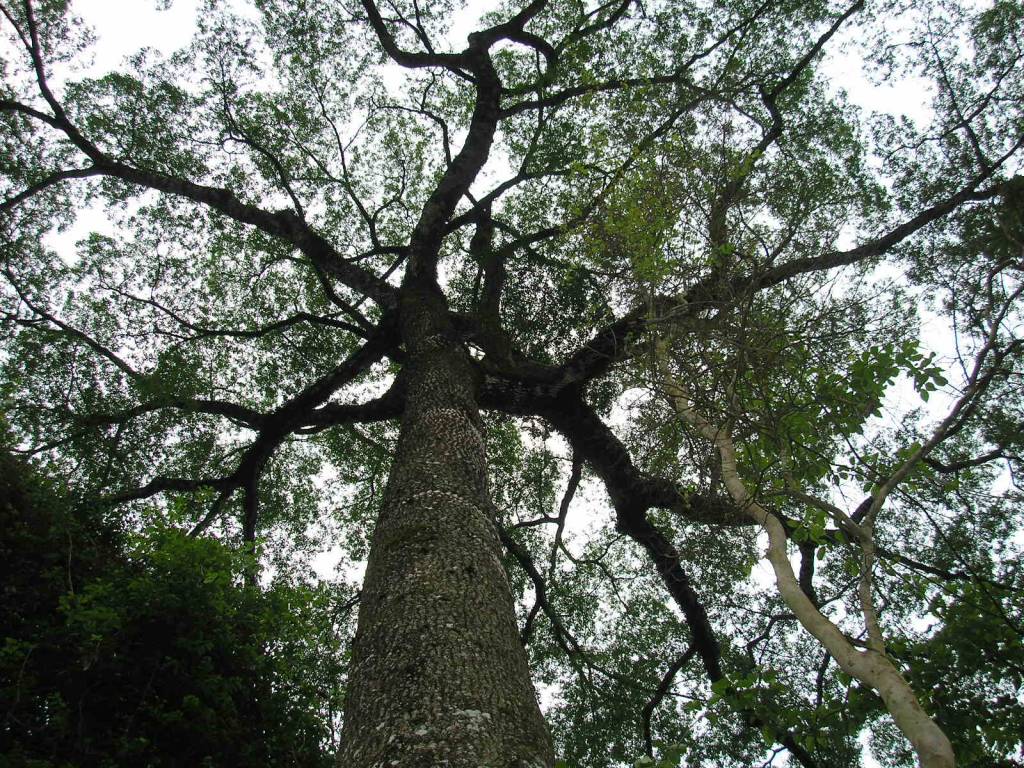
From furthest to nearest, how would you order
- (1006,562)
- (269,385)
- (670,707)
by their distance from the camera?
1. (269,385)
2. (670,707)
3. (1006,562)

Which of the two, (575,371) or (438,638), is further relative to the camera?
(575,371)

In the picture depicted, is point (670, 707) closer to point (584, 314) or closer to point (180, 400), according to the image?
point (584, 314)

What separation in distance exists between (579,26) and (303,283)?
6.24 metres

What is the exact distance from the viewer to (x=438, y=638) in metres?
2.69

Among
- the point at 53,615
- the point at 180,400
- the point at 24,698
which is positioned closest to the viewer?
the point at 24,698

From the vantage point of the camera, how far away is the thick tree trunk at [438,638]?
218cm

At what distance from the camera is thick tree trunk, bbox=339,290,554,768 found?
7.14 ft

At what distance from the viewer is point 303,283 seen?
10.3 metres

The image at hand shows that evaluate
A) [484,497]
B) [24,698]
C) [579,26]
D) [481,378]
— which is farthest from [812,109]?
[24,698]

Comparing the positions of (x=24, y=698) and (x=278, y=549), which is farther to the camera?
(x=278, y=549)

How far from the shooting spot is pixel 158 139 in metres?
8.61

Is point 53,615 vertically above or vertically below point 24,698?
above

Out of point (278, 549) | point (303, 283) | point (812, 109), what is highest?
point (812, 109)

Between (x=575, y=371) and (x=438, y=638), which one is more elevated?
(x=575, y=371)
